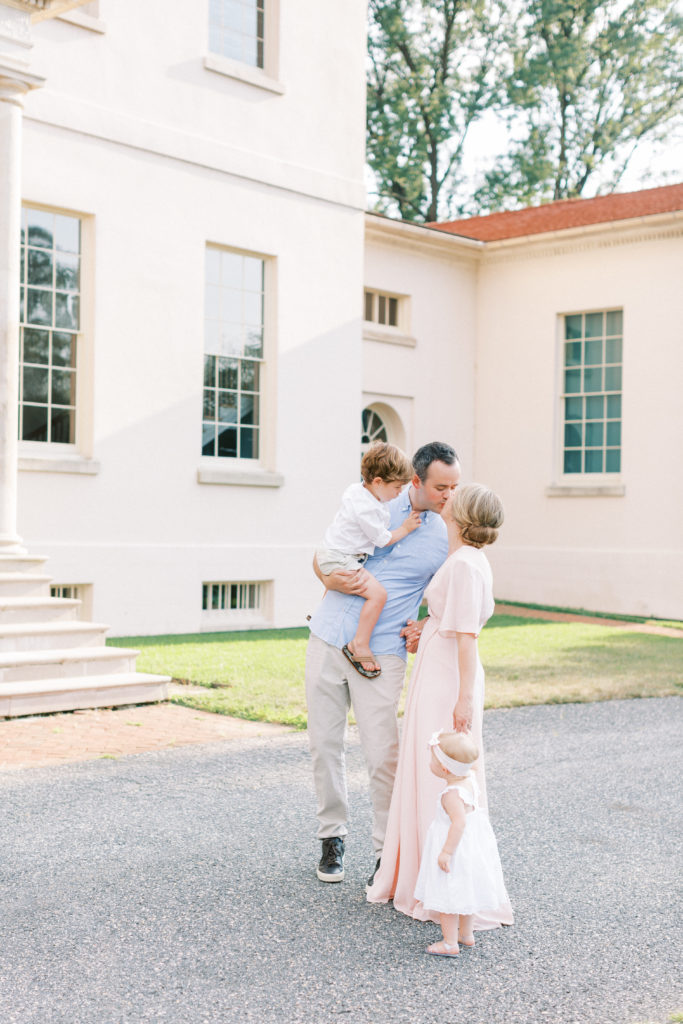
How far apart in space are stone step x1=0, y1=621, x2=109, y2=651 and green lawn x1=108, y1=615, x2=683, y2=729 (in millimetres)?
768

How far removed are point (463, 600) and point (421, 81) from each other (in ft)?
100

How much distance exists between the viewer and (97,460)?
1299 cm

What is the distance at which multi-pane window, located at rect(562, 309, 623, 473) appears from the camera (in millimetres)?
19688

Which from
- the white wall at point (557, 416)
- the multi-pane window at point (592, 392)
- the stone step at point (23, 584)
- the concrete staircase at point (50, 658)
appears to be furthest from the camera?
the multi-pane window at point (592, 392)

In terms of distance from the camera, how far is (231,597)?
1483 cm

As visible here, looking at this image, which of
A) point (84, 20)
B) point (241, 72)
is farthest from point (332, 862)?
point (241, 72)

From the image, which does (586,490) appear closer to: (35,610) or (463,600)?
(35,610)

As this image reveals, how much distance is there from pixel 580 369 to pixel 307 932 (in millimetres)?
16834

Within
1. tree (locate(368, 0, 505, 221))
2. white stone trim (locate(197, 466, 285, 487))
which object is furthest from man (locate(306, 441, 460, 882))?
tree (locate(368, 0, 505, 221))

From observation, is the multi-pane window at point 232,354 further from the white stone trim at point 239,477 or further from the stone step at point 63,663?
the stone step at point 63,663

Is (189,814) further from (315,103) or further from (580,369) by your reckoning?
(580,369)

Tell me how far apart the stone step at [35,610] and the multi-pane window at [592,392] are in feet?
38.7

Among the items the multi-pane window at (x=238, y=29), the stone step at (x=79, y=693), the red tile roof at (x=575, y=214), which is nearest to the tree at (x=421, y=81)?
the red tile roof at (x=575, y=214)

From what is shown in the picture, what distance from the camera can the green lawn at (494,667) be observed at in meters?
9.48
